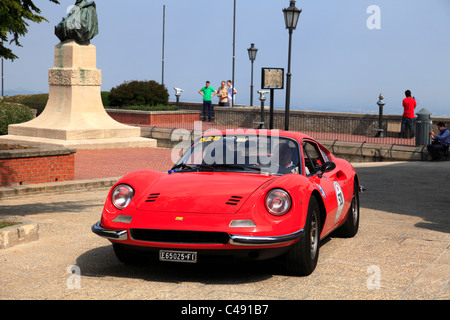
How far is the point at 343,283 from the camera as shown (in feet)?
20.4

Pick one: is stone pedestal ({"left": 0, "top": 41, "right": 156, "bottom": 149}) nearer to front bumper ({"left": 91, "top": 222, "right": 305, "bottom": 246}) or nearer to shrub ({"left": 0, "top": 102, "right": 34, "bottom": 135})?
shrub ({"left": 0, "top": 102, "right": 34, "bottom": 135})

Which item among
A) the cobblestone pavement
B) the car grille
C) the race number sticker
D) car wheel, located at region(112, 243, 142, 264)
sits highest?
the race number sticker

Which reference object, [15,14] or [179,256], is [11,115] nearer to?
[15,14]

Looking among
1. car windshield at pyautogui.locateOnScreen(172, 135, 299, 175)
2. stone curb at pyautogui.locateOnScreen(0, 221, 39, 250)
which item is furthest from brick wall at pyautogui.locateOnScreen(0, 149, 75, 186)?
car windshield at pyautogui.locateOnScreen(172, 135, 299, 175)

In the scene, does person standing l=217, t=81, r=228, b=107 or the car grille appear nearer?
the car grille

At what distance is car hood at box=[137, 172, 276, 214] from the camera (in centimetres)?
620

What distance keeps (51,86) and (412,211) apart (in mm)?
19239

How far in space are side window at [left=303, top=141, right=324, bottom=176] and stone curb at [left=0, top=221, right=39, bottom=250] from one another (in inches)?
126

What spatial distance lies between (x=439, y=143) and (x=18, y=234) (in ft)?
50.9

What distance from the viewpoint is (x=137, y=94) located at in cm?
4044

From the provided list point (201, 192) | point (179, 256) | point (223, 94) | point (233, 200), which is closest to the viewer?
point (179, 256)

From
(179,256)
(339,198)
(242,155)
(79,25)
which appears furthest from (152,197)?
(79,25)

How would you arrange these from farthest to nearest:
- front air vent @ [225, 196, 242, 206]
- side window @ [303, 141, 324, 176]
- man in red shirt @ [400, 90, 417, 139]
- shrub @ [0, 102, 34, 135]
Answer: shrub @ [0, 102, 34, 135]
man in red shirt @ [400, 90, 417, 139]
side window @ [303, 141, 324, 176]
front air vent @ [225, 196, 242, 206]

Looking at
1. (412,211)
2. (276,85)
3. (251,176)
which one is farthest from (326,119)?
(251,176)
